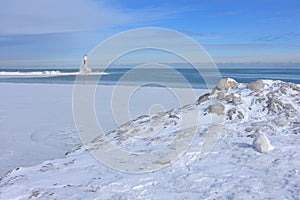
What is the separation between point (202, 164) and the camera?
470cm

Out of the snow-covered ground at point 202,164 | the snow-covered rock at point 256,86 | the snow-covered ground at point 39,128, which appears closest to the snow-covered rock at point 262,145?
the snow-covered ground at point 202,164

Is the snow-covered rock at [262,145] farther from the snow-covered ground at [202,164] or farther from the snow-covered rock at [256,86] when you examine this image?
the snow-covered rock at [256,86]

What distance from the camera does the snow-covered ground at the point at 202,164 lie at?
3.93 m

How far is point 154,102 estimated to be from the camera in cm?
1434

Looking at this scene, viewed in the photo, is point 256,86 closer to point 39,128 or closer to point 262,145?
point 262,145

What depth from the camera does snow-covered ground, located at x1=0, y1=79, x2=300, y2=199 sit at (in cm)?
393

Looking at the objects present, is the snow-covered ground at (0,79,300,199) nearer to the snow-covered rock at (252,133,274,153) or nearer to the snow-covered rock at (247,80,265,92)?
the snow-covered rock at (252,133,274,153)

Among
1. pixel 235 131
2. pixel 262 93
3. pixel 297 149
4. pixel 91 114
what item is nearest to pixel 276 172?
pixel 297 149

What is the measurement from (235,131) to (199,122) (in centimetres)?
81

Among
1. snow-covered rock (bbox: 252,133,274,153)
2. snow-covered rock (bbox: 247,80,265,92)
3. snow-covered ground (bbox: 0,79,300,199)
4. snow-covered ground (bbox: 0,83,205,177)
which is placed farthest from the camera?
snow-covered rock (bbox: 247,80,265,92)

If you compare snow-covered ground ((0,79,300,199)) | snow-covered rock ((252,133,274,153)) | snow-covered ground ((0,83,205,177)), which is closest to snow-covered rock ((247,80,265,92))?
snow-covered ground ((0,79,300,199))

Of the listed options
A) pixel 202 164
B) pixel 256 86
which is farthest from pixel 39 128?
pixel 202 164

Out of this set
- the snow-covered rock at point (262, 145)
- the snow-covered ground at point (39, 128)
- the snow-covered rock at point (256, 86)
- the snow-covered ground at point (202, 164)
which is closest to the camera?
the snow-covered ground at point (202, 164)

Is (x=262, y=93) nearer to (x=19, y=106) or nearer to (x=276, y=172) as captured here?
(x=276, y=172)
